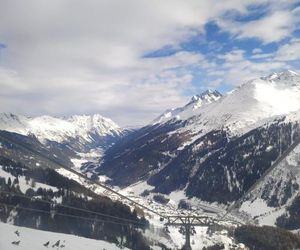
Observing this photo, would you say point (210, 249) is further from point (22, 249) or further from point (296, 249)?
point (22, 249)

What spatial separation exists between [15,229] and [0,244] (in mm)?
28401

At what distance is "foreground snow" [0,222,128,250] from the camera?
121838mm

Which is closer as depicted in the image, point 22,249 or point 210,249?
point 22,249

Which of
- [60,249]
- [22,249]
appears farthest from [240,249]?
[22,249]

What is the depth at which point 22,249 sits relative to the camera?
380 ft

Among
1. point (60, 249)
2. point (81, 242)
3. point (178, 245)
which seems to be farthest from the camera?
point (178, 245)

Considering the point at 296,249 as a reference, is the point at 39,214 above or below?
above

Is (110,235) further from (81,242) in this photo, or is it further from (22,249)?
(22,249)

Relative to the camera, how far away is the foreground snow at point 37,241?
400 feet

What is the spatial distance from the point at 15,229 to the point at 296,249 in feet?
363

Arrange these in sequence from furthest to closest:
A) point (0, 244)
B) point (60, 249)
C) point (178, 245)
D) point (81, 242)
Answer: point (178, 245)
point (81, 242)
point (60, 249)
point (0, 244)

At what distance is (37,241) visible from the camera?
13725 centimetres

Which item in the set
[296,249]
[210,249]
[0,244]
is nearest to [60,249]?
[0,244]

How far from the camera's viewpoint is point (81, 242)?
158 metres
